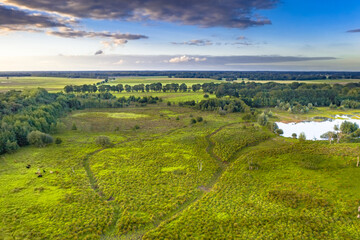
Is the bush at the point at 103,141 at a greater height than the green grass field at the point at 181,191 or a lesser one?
greater

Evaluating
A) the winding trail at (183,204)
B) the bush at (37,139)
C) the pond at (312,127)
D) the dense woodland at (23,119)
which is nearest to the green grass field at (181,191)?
the winding trail at (183,204)

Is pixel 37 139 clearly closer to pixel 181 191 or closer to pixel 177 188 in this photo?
pixel 177 188

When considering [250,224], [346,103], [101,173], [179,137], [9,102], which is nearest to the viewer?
[250,224]

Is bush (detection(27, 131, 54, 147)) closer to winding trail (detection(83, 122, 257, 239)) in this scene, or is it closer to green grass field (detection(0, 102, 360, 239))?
green grass field (detection(0, 102, 360, 239))

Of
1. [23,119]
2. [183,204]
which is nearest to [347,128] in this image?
[183,204]

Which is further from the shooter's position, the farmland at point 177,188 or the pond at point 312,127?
the pond at point 312,127

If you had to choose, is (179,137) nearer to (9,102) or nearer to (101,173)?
(101,173)

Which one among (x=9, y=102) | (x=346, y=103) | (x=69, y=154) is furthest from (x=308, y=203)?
(x=346, y=103)

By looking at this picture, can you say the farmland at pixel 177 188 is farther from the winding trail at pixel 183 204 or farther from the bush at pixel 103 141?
the bush at pixel 103 141

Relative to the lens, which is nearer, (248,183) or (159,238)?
(159,238)
